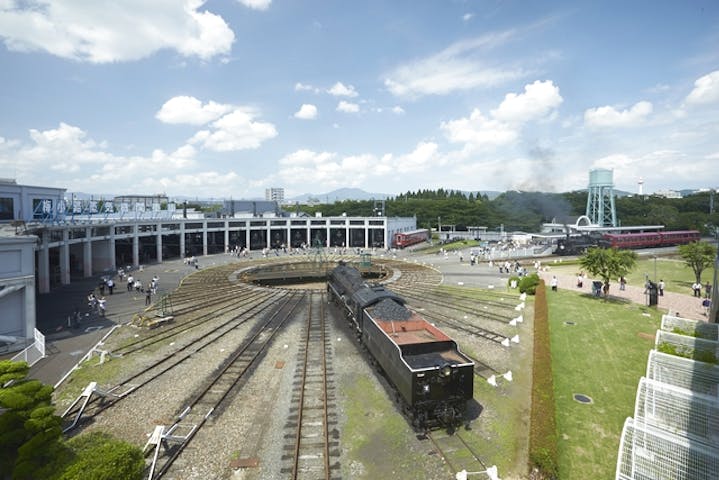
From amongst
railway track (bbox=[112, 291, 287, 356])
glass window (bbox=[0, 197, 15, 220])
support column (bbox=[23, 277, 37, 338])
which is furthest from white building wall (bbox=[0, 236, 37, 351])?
glass window (bbox=[0, 197, 15, 220])

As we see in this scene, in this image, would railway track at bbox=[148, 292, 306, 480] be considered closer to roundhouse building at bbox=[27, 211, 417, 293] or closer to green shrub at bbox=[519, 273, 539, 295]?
green shrub at bbox=[519, 273, 539, 295]

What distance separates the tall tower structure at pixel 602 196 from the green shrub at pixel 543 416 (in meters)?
83.3

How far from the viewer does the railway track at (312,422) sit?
37.7 ft

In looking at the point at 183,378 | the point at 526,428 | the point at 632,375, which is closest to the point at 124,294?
the point at 183,378

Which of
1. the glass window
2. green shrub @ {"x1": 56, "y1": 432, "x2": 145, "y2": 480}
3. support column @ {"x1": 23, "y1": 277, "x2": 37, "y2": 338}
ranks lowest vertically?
green shrub @ {"x1": 56, "y1": 432, "x2": 145, "y2": 480}

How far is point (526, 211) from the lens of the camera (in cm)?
11444

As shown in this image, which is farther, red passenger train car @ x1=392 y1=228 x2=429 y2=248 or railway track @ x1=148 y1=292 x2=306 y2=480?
red passenger train car @ x1=392 y1=228 x2=429 y2=248

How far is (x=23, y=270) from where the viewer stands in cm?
2169

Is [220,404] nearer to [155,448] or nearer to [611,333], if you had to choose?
[155,448]

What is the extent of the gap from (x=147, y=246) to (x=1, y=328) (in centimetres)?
4315

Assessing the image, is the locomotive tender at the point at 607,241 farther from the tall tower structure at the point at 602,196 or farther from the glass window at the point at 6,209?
the glass window at the point at 6,209

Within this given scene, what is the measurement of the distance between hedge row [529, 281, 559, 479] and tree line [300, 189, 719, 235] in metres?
78.3

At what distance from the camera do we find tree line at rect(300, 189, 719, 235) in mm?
99625

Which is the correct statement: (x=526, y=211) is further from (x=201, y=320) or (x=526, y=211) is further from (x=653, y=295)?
(x=201, y=320)
